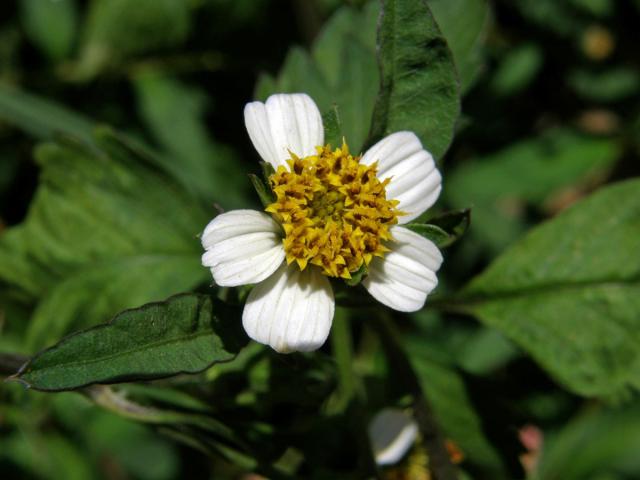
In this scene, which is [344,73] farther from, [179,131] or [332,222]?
[179,131]

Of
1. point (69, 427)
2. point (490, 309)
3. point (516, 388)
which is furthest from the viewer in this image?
point (516, 388)

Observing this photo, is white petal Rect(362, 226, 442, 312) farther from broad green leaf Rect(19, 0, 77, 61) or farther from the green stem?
broad green leaf Rect(19, 0, 77, 61)

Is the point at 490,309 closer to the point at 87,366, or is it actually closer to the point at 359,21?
the point at 359,21

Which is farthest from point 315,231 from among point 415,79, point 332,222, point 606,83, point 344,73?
point 606,83

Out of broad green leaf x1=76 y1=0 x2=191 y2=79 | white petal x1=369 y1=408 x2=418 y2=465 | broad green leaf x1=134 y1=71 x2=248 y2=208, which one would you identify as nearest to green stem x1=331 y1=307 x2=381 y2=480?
white petal x1=369 y1=408 x2=418 y2=465

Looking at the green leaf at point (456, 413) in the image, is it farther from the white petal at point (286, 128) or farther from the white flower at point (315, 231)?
the white petal at point (286, 128)

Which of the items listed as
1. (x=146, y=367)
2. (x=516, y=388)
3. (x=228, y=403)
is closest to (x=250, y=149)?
(x=516, y=388)
